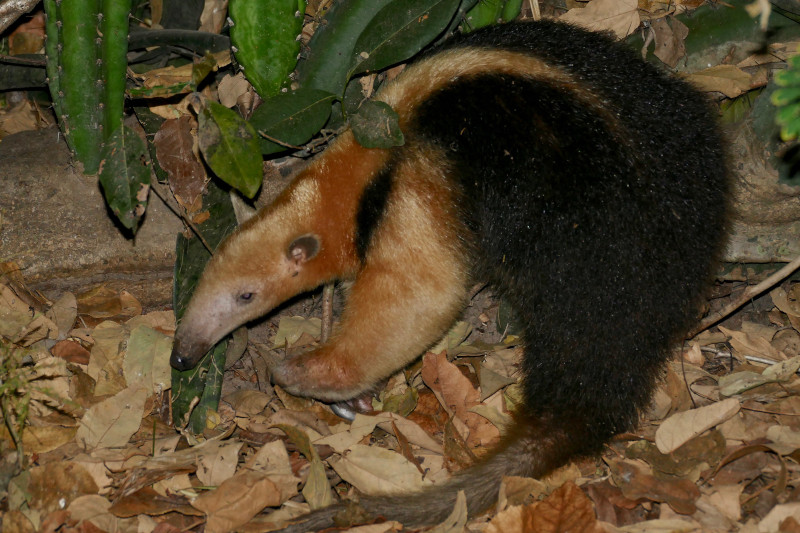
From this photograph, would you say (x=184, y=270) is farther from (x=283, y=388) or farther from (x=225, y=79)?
(x=225, y=79)

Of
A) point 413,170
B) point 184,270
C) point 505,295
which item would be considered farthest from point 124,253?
point 505,295

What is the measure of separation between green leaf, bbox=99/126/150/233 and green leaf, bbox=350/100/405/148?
133 centimetres

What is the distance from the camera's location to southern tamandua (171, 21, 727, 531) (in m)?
4.41

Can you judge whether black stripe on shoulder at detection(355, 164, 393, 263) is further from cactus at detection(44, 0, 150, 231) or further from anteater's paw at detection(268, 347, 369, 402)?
cactus at detection(44, 0, 150, 231)

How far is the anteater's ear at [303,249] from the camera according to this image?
495 cm

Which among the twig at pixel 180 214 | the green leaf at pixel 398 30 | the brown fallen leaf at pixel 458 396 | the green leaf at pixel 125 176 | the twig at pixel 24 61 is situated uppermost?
the green leaf at pixel 398 30

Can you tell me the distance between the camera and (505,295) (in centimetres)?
538

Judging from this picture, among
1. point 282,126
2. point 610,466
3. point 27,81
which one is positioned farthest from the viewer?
point 27,81

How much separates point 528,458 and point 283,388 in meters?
1.63

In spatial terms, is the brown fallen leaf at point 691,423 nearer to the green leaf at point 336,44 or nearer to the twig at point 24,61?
the green leaf at point 336,44

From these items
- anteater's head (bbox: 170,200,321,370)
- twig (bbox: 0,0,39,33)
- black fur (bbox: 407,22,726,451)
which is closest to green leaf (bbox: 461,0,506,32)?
black fur (bbox: 407,22,726,451)

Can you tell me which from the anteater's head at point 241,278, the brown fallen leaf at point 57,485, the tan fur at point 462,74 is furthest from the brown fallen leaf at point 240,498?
the tan fur at point 462,74

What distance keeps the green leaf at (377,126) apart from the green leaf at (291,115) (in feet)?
1.47

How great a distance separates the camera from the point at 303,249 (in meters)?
4.97
